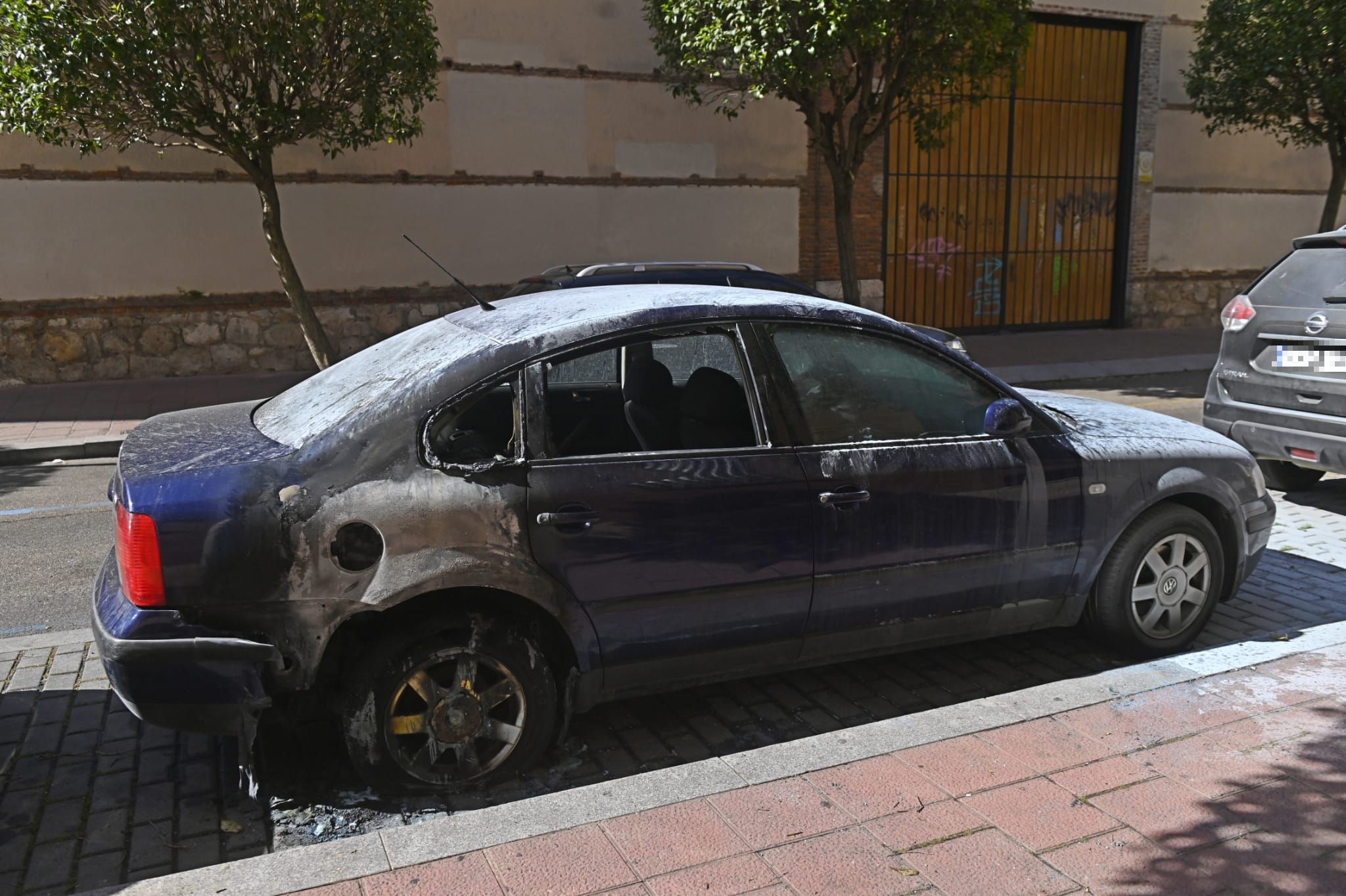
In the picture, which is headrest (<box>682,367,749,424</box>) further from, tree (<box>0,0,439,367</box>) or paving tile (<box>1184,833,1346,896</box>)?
tree (<box>0,0,439,367</box>)

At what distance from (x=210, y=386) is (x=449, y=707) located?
1088 cm

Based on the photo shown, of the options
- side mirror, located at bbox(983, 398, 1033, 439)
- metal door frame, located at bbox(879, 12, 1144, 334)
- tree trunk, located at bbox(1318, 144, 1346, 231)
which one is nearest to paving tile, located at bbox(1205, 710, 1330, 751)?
side mirror, located at bbox(983, 398, 1033, 439)

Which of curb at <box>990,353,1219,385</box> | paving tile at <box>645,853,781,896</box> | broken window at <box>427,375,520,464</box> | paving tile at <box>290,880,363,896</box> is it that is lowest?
curb at <box>990,353,1219,385</box>

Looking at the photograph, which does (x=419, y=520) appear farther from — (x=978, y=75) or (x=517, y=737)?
(x=978, y=75)

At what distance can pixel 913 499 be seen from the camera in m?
4.02

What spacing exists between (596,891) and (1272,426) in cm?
594

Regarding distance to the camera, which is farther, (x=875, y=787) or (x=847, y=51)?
(x=847, y=51)

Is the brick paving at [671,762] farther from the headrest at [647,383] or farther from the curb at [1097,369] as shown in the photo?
the curb at [1097,369]

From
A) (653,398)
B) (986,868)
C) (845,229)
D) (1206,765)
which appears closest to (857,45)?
(845,229)

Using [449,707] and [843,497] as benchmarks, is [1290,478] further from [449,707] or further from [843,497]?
[449,707]

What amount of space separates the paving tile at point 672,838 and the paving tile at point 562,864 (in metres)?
0.04

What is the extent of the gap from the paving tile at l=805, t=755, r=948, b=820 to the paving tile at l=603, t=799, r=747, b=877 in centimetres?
39

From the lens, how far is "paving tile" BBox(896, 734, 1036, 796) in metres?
3.31

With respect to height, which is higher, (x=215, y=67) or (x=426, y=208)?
(x=215, y=67)
